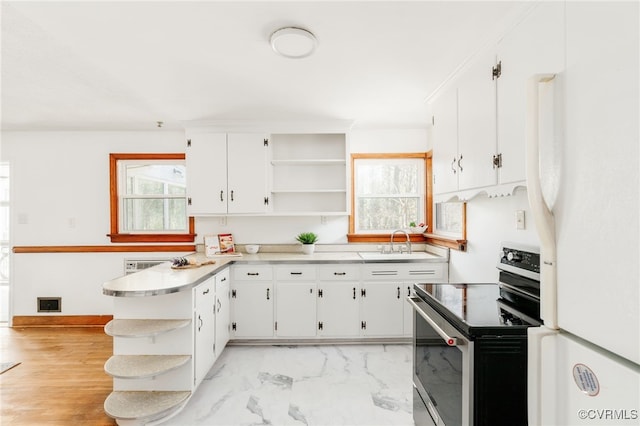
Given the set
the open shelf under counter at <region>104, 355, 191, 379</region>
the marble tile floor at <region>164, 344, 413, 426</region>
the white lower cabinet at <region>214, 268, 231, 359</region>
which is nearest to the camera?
the open shelf under counter at <region>104, 355, 191, 379</region>

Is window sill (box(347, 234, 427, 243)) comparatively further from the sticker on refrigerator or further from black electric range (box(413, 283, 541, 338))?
the sticker on refrigerator

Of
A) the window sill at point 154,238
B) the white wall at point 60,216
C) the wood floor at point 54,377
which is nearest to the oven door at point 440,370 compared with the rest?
the wood floor at point 54,377

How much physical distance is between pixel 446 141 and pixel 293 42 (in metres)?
1.23

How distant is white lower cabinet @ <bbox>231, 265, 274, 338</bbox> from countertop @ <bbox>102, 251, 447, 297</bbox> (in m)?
0.21

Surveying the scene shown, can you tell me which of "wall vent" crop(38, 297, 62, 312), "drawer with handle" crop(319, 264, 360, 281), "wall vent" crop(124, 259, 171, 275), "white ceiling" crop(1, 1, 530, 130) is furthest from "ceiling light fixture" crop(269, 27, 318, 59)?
"wall vent" crop(38, 297, 62, 312)

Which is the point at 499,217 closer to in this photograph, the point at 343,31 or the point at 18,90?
the point at 343,31

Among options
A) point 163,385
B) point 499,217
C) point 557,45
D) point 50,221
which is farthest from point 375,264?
point 50,221

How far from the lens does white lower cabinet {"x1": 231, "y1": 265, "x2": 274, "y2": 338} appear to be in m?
3.22

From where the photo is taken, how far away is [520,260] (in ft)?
5.65

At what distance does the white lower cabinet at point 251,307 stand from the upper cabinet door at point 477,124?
6.97 feet

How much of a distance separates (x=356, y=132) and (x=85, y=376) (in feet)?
11.7

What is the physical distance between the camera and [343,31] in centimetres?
177

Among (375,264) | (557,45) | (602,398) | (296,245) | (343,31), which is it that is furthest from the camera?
(296,245)

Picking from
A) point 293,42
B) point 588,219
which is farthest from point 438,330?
point 293,42
